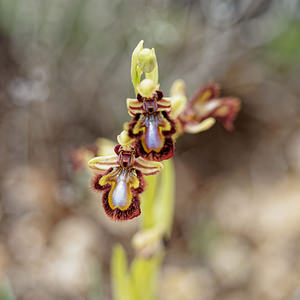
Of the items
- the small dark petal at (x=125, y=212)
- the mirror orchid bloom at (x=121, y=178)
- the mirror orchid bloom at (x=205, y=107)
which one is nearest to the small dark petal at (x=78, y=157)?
the mirror orchid bloom at (x=205, y=107)

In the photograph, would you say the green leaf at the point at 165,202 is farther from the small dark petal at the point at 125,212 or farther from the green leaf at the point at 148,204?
the small dark petal at the point at 125,212

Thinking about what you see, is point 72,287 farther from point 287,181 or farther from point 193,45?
point 193,45

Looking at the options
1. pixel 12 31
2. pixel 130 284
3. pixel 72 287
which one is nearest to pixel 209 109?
pixel 130 284

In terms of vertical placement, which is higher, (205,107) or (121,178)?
(205,107)

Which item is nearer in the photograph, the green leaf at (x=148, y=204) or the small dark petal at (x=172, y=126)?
the small dark petal at (x=172, y=126)

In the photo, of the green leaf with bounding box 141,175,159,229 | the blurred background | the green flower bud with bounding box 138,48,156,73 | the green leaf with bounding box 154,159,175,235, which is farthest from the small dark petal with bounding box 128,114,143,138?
the blurred background

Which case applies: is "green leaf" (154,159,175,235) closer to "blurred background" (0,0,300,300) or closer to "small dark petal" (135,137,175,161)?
"small dark petal" (135,137,175,161)

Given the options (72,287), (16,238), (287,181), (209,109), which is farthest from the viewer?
(287,181)

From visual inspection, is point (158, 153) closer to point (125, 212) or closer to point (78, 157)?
point (125, 212)

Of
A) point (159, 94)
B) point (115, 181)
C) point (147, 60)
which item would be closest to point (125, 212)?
point (115, 181)
